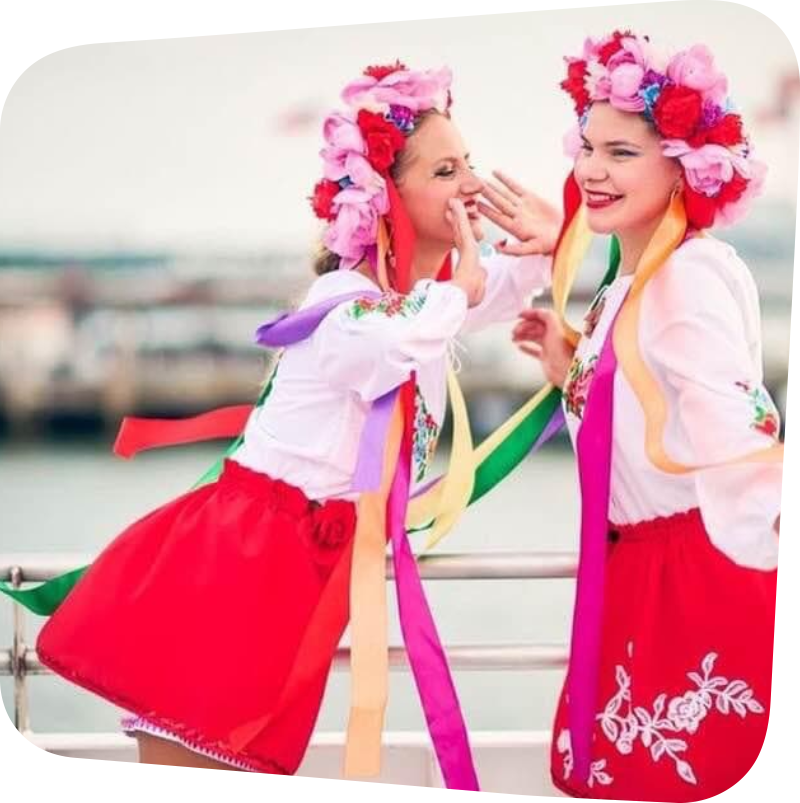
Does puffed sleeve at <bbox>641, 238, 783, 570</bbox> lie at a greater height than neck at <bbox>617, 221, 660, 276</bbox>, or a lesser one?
lesser

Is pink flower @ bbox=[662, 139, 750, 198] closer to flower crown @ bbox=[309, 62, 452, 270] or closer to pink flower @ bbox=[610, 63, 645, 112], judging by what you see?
pink flower @ bbox=[610, 63, 645, 112]

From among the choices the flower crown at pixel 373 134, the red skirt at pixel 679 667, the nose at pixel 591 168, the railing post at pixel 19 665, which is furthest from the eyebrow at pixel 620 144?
the railing post at pixel 19 665

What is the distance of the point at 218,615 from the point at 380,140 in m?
0.82

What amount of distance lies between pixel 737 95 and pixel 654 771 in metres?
1.05

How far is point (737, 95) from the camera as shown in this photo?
2377 millimetres

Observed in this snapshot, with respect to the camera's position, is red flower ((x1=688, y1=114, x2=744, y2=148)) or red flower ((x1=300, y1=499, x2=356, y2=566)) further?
red flower ((x1=300, y1=499, x2=356, y2=566))

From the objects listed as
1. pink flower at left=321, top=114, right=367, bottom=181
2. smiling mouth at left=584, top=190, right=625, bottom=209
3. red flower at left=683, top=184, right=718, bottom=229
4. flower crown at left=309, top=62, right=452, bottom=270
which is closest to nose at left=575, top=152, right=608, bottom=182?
smiling mouth at left=584, top=190, right=625, bottom=209

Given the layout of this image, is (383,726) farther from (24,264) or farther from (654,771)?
(24,264)

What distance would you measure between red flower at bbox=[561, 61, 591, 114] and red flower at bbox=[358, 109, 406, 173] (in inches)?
11.0

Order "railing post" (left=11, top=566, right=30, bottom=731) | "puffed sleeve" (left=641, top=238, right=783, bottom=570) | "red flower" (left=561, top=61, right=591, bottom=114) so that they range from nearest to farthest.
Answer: "puffed sleeve" (left=641, top=238, right=783, bottom=570) → "red flower" (left=561, top=61, right=591, bottom=114) → "railing post" (left=11, top=566, right=30, bottom=731)

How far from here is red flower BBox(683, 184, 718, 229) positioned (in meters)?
2.37

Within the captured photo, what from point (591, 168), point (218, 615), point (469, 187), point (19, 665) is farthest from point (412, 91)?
point (19, 665)

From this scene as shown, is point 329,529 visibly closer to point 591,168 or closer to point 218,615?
point 218,615

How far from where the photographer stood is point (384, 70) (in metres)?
2.53
